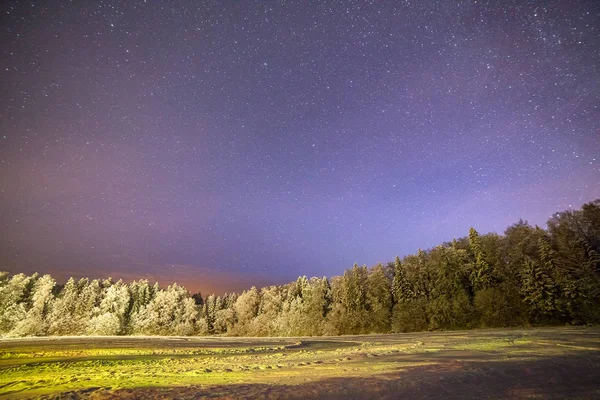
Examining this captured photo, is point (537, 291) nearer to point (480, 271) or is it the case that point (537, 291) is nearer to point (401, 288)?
point (480, 271)

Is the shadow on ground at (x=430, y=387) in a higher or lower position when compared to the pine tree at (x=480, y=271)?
lower

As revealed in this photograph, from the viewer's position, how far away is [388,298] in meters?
62.8

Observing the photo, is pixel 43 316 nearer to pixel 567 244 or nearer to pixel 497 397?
pixel 497 397

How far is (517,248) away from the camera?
51.2 metres

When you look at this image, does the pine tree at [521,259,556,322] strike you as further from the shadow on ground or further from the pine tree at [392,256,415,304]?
the shadow on ground

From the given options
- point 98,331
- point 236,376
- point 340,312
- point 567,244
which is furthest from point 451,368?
point 98,331

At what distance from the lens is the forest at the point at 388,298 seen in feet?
149

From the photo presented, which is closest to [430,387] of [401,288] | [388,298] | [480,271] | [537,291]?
[537,291]

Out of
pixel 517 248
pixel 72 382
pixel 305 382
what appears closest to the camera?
pixel 305 382

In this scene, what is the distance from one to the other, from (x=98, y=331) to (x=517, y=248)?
10447cm

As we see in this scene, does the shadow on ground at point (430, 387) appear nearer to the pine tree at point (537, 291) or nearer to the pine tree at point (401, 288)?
the pine tree at point (537, 291)

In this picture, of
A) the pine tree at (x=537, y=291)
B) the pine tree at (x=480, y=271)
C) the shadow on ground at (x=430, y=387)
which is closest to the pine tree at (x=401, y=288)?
the pine tree at (x=480, y=271)

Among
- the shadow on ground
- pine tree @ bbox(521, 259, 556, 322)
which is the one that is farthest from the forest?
the shadow on ground

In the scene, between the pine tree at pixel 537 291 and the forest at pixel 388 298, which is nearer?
the pine tree at pixel 537 291
